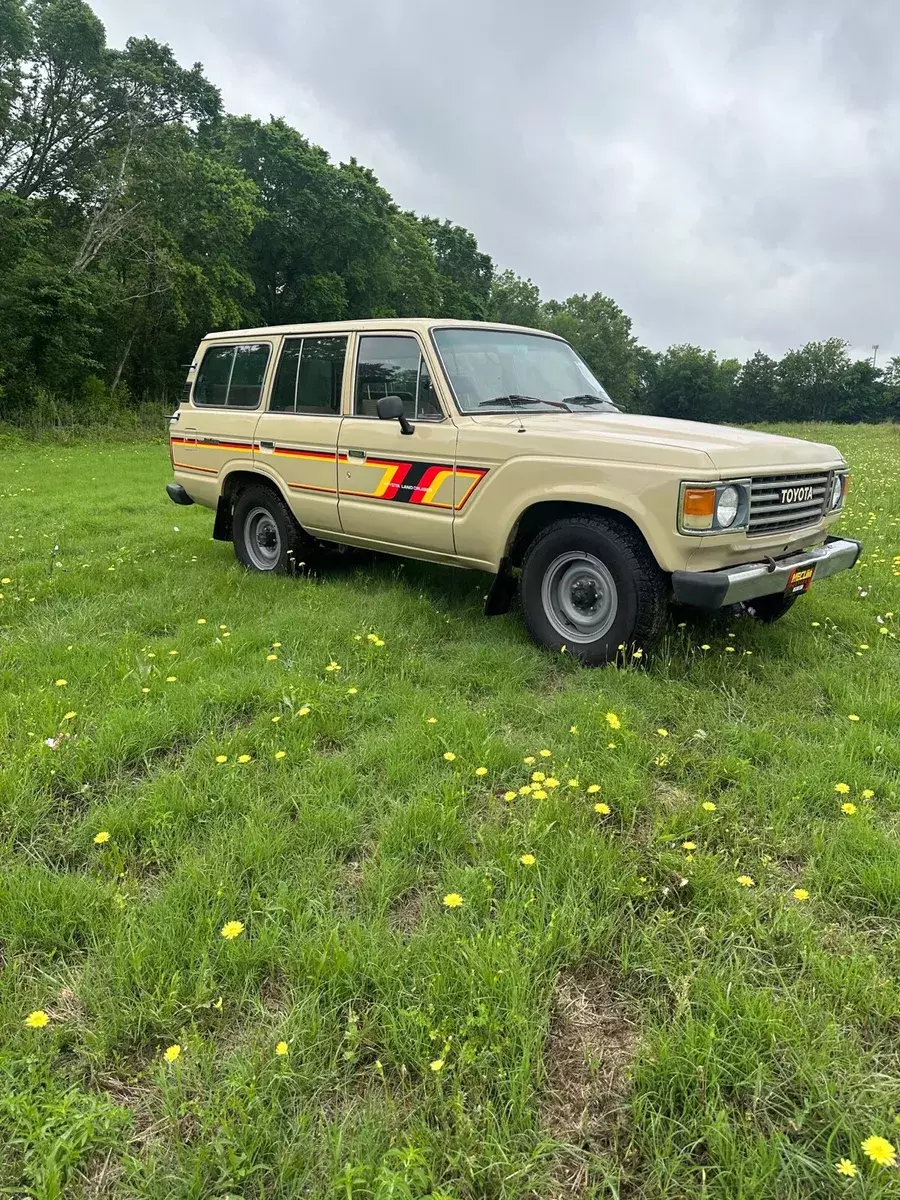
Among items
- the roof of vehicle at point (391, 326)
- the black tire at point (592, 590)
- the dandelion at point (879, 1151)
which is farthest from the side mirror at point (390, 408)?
the dandelion at point (879, 1151)

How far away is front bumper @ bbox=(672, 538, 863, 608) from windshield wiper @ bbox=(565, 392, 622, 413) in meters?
1.73

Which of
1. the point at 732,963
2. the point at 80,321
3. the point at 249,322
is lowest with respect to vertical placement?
the point at 732,963

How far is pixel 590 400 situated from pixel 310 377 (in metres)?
2.13

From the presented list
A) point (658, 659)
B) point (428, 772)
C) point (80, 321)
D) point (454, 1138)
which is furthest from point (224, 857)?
point (80, 321)

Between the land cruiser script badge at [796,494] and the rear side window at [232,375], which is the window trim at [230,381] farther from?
the land cruiser script badge at [796,494]

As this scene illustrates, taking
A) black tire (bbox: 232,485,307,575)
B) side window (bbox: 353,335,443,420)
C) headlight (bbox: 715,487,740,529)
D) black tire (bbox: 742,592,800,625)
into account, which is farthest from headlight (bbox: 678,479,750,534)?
black tire (bbox: 232,485,307,575)

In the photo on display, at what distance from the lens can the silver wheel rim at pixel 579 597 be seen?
13.4 feet

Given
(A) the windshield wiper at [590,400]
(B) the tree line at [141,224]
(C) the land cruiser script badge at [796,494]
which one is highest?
(B) the tree line at [141,224]

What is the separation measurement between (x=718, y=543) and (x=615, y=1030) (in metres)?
2.41

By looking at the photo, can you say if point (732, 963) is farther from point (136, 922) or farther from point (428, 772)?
point (136, 922)

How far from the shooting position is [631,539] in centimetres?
393

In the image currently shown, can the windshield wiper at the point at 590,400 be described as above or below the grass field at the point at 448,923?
above

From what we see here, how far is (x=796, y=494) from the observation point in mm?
4121

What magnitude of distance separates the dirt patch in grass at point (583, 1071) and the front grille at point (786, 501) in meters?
2.59
